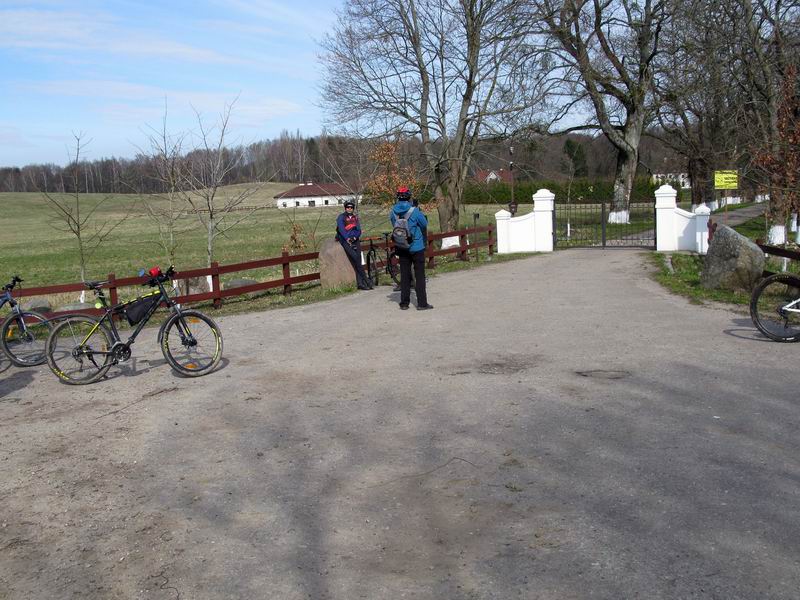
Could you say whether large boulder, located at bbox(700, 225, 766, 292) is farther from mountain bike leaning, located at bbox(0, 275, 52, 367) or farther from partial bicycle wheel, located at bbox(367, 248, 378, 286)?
mountain bike leaning, located at bbox(0, 275, 52, 367)

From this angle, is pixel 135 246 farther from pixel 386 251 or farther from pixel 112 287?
pixel 112 287

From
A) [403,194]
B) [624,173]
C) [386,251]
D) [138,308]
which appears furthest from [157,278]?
[624,173]

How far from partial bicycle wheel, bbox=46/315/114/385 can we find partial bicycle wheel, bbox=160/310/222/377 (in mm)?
658

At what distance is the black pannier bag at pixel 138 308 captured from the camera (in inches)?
345

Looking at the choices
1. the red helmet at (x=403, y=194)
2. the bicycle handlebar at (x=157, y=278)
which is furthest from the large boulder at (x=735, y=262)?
the bicycle handlebar at (x=157, y=278)

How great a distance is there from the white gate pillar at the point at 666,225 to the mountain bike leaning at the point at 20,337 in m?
18.5

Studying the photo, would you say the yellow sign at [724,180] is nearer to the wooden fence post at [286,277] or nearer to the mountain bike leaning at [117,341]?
the wooden fence post at [286,277]

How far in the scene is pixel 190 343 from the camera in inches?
353

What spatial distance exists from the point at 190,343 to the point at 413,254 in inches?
197

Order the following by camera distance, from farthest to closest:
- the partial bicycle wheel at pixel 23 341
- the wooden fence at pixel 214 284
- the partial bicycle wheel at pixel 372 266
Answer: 1. the partial bicycle wheel at pixel 372 266
2. the wooden fence at pixel 214 284
3. the partial bicycle wheel at pixel 23 341

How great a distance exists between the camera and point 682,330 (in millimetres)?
10570

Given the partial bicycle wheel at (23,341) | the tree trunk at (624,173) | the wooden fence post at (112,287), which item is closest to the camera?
the partial bicycle wheel at (23,341)

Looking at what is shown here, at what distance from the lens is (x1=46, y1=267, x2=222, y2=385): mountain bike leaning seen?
8.73 meters

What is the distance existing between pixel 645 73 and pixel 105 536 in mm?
38892
